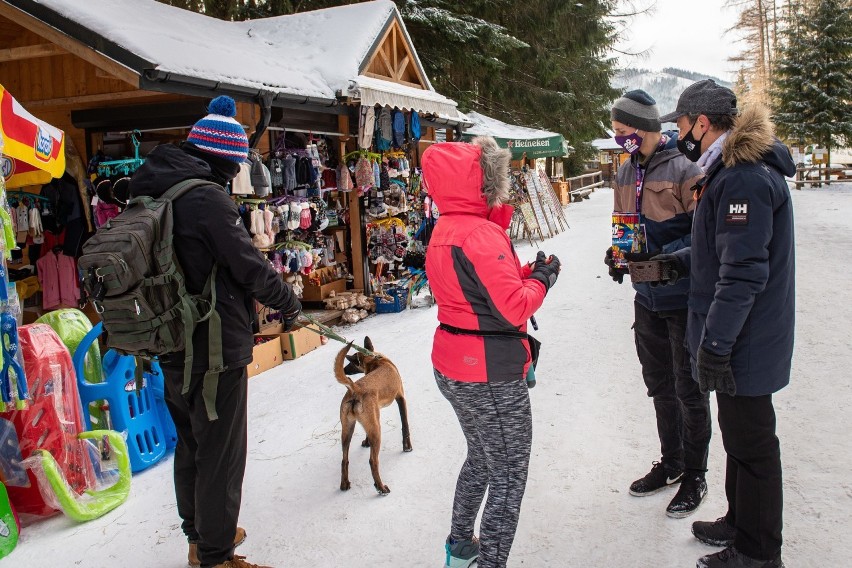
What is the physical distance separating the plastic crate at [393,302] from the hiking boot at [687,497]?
6389mm

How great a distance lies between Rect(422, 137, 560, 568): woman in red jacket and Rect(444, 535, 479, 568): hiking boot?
0.65 ft

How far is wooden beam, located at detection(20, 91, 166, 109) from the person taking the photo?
22.2 ft

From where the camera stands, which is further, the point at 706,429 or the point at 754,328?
the point at 706,429

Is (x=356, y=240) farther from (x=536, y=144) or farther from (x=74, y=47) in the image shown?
(x=536, y=144)

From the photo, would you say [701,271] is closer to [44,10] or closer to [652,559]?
[652,559]

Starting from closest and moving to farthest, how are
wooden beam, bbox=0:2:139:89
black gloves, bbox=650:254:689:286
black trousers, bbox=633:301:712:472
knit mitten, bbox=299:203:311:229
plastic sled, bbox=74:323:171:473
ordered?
black gloves, bbox=650:254:689:286 < black trousers, bbox=633:301:712:472 < plastic sled, bbox=74:323:171:473 < wooden beam, bbox=0:2:139:89 < knit mitten, bbox=299:203:311:229

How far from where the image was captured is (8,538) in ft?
11.9

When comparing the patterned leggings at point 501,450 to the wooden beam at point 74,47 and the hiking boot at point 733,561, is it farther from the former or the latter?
the wooden beam at point 74,47

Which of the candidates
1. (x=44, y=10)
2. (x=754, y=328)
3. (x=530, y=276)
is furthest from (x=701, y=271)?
(x=44, y=10)

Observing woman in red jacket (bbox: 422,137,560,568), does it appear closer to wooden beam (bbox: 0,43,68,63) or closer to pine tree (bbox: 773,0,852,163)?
wooden beam (bbox: 0,43,68,63)

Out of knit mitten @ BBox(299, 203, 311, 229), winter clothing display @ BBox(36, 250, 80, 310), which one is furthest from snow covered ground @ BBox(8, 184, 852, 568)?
winter clothing display @ BBox(36, 250, 80, 310)

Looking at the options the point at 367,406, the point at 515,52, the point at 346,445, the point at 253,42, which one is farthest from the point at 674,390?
the point at 515,52

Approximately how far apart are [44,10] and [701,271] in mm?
6044

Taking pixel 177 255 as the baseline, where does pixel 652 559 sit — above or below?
below
